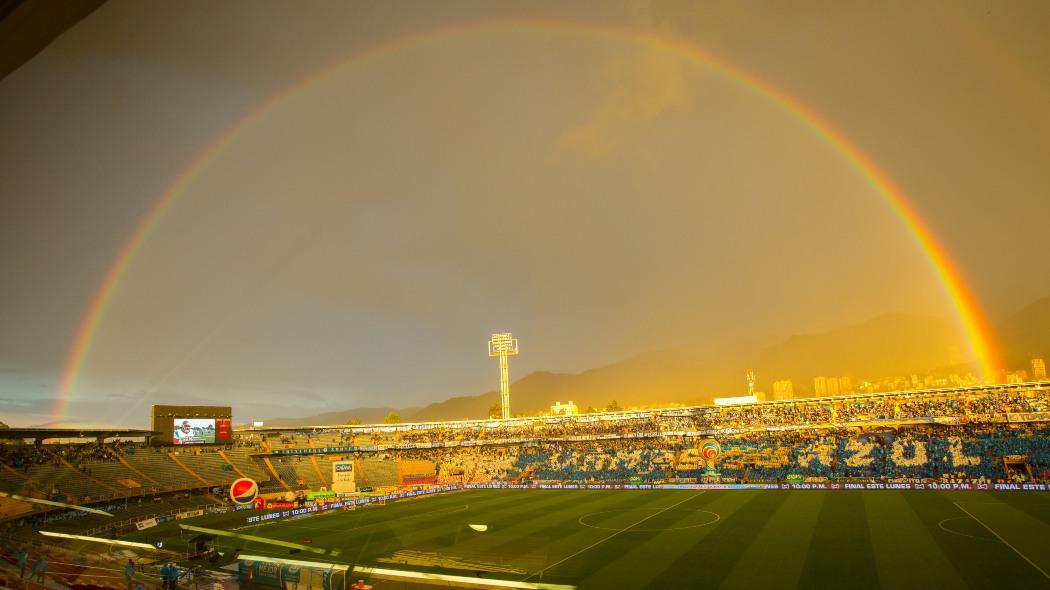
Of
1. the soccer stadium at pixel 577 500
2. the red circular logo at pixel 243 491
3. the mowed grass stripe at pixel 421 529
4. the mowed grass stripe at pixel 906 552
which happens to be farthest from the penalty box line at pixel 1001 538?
the red circular logo at pixel 243 491

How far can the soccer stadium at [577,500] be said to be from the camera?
19.7 meters

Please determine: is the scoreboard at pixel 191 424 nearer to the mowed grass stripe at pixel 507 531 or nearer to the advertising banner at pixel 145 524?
the advertising banner at pixel 145 524

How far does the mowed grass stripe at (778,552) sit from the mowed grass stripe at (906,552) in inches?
104

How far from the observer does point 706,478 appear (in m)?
52.3

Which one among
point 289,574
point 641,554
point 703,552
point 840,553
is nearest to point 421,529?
point 641,554

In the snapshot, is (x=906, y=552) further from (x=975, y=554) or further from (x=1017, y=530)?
(x=1017, y=530)

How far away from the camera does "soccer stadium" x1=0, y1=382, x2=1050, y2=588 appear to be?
64.6 ft

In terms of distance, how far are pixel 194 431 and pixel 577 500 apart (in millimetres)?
Result: 37995

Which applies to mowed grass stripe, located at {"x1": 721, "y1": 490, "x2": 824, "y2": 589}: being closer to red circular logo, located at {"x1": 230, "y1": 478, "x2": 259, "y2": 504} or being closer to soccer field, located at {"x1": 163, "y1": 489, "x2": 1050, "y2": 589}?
soccer field, located at {"x1": 163, "y1": 489, "x2": 1050, "y2": 589}

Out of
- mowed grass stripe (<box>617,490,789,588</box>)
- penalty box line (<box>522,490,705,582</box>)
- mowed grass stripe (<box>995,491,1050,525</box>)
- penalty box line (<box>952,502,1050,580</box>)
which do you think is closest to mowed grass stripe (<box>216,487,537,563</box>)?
penalty box line (<box>522,490,705,582</box>)

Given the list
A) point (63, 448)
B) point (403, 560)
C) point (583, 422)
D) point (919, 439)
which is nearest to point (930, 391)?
point (919, 439)

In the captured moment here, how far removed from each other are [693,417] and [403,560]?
54.2 m

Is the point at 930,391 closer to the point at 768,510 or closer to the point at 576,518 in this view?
the point at 768,510

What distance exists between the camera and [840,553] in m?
23.6
